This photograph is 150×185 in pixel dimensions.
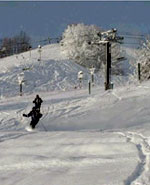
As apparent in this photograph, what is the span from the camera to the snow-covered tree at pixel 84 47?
221 feet

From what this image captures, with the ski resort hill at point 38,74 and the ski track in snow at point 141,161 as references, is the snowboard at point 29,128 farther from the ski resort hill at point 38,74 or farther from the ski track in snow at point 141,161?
the ski resort hill at point 38,74

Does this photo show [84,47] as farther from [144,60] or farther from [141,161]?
[141,161]

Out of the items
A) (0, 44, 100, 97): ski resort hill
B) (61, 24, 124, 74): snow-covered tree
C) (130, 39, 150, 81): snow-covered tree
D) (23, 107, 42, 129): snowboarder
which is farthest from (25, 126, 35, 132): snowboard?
(61, 24, 124, 74): snow-covered tree

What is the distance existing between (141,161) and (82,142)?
3330 mm

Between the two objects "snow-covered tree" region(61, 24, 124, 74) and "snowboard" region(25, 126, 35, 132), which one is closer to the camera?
"snowboard" region(25, 126, 35, 132)

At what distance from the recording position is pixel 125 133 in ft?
47.1

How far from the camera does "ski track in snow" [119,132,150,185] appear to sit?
8.18 m

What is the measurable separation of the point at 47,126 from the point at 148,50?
33.8m

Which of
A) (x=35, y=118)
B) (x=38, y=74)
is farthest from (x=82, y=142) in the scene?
(x=38, y=74)

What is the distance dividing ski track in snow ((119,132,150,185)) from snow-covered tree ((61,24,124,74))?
175ft

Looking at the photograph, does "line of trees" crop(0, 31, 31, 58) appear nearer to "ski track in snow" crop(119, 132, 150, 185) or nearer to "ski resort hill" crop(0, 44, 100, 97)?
"ski resort hill" crop(0, 44, 100, 97)

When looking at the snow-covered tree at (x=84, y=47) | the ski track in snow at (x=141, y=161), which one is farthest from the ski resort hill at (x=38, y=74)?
the ski track in snow at (x=141, y=161)

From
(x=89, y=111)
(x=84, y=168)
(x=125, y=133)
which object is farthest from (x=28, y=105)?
(x=84, y=168)

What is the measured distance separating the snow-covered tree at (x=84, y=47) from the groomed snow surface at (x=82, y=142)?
41.2m
